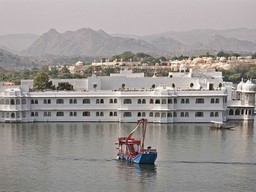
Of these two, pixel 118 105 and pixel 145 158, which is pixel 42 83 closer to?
pixel 118 105

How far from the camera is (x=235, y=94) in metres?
56.6

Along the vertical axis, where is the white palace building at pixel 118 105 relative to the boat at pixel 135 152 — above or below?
above

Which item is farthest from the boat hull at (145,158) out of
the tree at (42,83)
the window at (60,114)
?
the tree at (42,83)

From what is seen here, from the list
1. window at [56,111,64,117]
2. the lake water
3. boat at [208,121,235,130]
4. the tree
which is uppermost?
the tree

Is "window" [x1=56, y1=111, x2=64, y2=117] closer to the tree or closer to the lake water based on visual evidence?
the lake water

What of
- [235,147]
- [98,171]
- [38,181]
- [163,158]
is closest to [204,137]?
[235,147]

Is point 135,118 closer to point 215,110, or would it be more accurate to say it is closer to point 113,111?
point 113,111

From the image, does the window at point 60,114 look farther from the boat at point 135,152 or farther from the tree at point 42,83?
the boat at point 135,152

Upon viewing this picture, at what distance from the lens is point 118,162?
107 feet

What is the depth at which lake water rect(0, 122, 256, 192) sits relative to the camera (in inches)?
1105

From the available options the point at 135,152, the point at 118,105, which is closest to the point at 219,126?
the point at 118,105

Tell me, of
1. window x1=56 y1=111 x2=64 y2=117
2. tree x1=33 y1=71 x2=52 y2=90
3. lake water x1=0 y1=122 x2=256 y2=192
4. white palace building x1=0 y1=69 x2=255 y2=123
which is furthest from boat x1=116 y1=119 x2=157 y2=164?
tree x1=33 y1=71 x2=52 y2=90

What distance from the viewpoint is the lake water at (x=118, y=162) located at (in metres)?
28.1

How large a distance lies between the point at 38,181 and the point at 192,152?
10241mm
